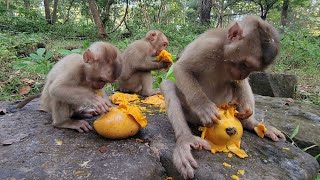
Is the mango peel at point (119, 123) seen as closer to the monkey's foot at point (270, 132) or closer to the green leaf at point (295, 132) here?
the monkey's foot at point (270, 132)

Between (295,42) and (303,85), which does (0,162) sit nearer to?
(303,85)

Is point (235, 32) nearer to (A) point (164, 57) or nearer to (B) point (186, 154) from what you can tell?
(B) point (186, 154)

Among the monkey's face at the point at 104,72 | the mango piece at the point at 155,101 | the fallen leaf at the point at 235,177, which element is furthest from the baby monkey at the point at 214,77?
the mango piece at the point at 155,101

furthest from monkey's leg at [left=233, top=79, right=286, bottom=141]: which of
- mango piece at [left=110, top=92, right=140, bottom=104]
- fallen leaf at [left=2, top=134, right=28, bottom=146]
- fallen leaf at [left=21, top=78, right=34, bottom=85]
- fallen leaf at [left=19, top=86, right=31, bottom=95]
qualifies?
fallen leaf at [left=21, top=78, right=34, bottom=85]

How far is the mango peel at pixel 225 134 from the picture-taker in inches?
120

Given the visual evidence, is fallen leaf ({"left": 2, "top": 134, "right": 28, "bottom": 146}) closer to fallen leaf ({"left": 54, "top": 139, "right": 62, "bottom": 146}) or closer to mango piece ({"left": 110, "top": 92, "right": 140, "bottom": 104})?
fallen leaf ({"left": 54, "top": 139, "right": 62, "bottom": 146})

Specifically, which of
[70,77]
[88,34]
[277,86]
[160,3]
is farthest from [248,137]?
[160,3]

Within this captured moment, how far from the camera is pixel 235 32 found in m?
3.07

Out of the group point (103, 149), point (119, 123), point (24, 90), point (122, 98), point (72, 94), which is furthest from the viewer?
point (24, 90)

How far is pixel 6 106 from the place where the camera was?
432cm

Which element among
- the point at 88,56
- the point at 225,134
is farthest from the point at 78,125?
the point at 225,134

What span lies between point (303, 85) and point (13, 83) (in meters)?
6.12

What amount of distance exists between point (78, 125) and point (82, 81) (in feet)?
1.49

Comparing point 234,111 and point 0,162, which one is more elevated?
point 234,111
